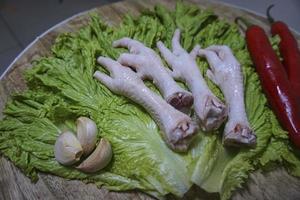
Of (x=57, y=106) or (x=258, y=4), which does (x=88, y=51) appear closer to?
(x=57, y=106)

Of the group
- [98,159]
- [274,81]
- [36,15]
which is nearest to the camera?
[98,159]

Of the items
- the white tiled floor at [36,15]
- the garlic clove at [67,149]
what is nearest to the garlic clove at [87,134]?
the garlic clove at [67,149]

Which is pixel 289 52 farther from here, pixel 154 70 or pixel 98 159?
pixel 98 159

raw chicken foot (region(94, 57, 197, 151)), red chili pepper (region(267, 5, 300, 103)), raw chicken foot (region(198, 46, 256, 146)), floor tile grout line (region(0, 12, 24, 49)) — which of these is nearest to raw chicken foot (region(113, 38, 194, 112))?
raw chicken foot (region(94, 57, 197, 151))

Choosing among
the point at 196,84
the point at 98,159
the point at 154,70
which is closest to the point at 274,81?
the point at 196,84

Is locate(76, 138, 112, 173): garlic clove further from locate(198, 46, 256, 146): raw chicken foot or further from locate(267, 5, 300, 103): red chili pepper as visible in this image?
locate(267, 5, 300, 103): red chili pepper

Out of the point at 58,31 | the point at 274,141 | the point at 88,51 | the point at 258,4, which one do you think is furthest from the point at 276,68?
the point at 258,4

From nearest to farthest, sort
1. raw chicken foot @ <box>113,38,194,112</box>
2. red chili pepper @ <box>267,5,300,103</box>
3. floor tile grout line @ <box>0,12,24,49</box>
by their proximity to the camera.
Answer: raw chicken foot @ <box>113,38,194,112</box>
red chili pepper @ <box>267,5,300,103</box>
floor tile grout line @ <box>0,12,24,49</box>
